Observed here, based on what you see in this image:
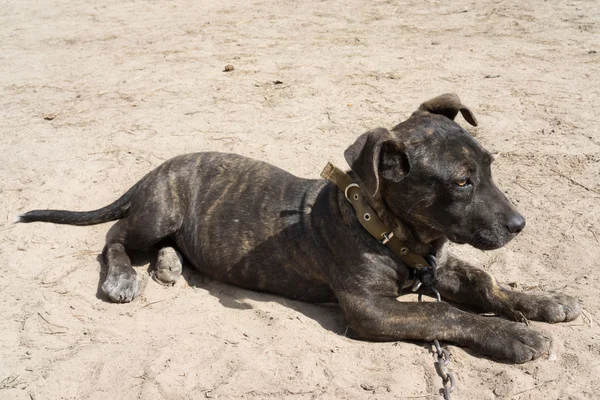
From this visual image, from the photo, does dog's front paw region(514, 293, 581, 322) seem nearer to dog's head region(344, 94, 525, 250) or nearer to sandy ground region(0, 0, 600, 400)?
sandy ground region(0, 0, 600, 400)

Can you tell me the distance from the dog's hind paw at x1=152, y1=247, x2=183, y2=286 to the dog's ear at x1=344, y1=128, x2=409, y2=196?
208 cm

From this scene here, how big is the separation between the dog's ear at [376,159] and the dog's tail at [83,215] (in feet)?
8.95

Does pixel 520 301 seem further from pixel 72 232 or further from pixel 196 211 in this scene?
pixel 72 232

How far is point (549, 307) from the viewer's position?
460 centimetres

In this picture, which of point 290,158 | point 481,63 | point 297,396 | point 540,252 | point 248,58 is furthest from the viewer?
point 248,58

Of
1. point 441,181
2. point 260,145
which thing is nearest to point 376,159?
Answer: point 441,181

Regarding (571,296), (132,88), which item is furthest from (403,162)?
(132,88)

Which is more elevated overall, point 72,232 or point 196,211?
point 196,211

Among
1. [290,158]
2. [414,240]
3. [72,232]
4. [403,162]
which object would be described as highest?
[403,162]

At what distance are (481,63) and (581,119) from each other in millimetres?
2238

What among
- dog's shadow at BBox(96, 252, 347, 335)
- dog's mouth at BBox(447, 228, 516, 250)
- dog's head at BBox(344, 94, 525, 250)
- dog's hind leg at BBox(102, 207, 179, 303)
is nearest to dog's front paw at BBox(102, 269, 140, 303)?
dog's hind leg at BBox(102, 207, 179, 303)

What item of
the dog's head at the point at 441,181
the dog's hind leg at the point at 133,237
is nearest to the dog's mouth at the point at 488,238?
the dog's head at the point at 441,181

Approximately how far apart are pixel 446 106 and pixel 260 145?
9.52 ft

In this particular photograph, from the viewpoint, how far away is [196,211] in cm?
566
